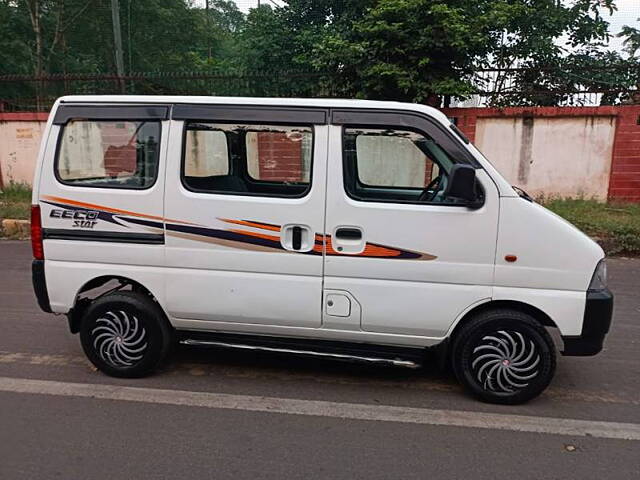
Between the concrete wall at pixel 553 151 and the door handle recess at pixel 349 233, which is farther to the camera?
the concrete wall at pixel 553 151

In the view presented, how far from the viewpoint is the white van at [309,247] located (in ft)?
10.1

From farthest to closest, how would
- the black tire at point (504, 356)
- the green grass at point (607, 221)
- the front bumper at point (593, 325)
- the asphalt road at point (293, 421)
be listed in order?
the green grass at point (607, 221), the black tire at point (504, 356), the front bumper at point (593, 325), the asphalt road at point (293, 421)

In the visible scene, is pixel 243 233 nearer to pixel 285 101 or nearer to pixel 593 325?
pixel 285 101

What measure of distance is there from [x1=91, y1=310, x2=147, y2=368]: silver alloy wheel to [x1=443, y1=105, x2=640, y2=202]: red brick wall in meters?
7.77

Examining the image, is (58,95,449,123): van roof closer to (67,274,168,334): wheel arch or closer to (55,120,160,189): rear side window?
(55,120,160,189): rear side window

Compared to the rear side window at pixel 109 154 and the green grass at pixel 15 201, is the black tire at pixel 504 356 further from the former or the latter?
the green grass at pixel 15 201

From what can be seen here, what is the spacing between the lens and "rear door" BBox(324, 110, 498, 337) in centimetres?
308

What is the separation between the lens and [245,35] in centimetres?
1315

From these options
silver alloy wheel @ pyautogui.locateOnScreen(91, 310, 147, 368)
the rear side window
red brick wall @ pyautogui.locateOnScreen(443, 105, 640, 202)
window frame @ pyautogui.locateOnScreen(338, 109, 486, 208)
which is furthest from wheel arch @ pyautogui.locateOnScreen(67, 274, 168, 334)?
red brick wall @ pyautogui.locateOnScreen(443, 105, 640, 202)

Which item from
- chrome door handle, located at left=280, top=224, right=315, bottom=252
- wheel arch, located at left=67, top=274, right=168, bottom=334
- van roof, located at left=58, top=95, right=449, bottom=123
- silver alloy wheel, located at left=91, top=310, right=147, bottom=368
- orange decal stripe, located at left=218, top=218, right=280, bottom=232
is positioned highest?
van roof, located at left=58, top=95, right=449, bottom=123

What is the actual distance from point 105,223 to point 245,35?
437 inches

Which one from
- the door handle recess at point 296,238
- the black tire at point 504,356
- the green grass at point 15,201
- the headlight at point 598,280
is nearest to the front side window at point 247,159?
the door handle recess at point 296,238

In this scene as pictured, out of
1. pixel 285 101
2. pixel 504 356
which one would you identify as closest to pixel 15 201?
pixel 285 101

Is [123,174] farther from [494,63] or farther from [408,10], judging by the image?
[494,63]
